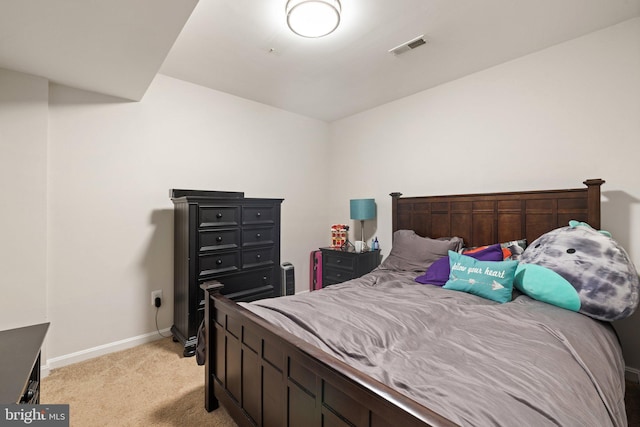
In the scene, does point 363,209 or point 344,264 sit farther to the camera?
point 363,209

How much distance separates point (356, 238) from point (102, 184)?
2.87 meters

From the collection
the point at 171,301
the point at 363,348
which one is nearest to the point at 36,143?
the point at 171,301

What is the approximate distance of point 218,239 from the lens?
8.24 feet

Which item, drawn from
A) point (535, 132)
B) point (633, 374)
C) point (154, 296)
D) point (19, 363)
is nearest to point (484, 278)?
point (633, 374)

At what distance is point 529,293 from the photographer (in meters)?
1.83

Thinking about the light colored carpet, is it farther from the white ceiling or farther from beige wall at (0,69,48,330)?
the white ceiling

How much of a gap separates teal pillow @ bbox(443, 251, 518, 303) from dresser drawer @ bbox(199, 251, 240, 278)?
1788mm

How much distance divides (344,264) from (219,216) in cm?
155

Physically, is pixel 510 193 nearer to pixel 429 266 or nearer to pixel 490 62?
pixel 429 266

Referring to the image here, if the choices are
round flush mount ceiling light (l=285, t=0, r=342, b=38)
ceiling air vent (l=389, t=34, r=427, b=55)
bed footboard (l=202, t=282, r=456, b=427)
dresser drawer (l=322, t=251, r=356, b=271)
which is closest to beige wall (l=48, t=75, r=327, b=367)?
dresser drawer (l=322, t=251, r=356, b=271)

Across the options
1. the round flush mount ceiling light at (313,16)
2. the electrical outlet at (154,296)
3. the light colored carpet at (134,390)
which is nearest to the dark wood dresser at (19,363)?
the light colored carpet at (134,390)

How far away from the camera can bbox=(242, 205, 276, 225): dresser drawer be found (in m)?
2.68

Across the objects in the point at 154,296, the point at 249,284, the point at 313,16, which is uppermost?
the point at 313,16

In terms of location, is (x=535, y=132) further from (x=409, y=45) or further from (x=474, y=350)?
(x=474, y=350)
